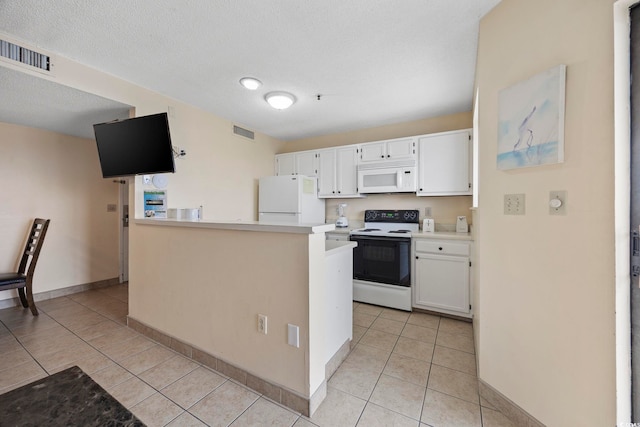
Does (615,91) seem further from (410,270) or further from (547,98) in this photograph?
(410,270)

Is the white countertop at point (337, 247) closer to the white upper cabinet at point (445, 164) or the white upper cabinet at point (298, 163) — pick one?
the white upper cabinet at point (445, 164)

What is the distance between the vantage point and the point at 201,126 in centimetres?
318

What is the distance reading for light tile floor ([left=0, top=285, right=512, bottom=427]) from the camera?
1.49 metres

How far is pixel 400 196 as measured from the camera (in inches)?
146

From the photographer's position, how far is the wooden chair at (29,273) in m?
2.67

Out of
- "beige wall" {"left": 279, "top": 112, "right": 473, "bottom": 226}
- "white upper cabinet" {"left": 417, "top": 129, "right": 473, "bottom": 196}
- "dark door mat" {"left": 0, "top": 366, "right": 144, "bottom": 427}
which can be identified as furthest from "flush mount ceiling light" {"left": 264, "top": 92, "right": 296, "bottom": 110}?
"dark door mat" {"left": 0, "top": 366, "right": 144, "bottom": 427}

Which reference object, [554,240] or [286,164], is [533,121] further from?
[286,164]

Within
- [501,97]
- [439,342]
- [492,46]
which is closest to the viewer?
[501,97]

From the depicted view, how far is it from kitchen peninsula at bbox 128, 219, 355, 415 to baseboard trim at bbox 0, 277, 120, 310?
2203mm

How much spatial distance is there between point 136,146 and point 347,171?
2532mm

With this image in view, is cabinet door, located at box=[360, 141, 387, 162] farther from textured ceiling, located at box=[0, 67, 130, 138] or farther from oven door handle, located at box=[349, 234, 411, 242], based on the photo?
textured ceiling, located at box=[0, 67, 130, 138]

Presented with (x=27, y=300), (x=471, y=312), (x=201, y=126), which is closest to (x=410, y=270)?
(x=471, y=312)

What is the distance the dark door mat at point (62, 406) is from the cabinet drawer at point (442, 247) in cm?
286

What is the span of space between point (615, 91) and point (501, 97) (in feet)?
1.63
